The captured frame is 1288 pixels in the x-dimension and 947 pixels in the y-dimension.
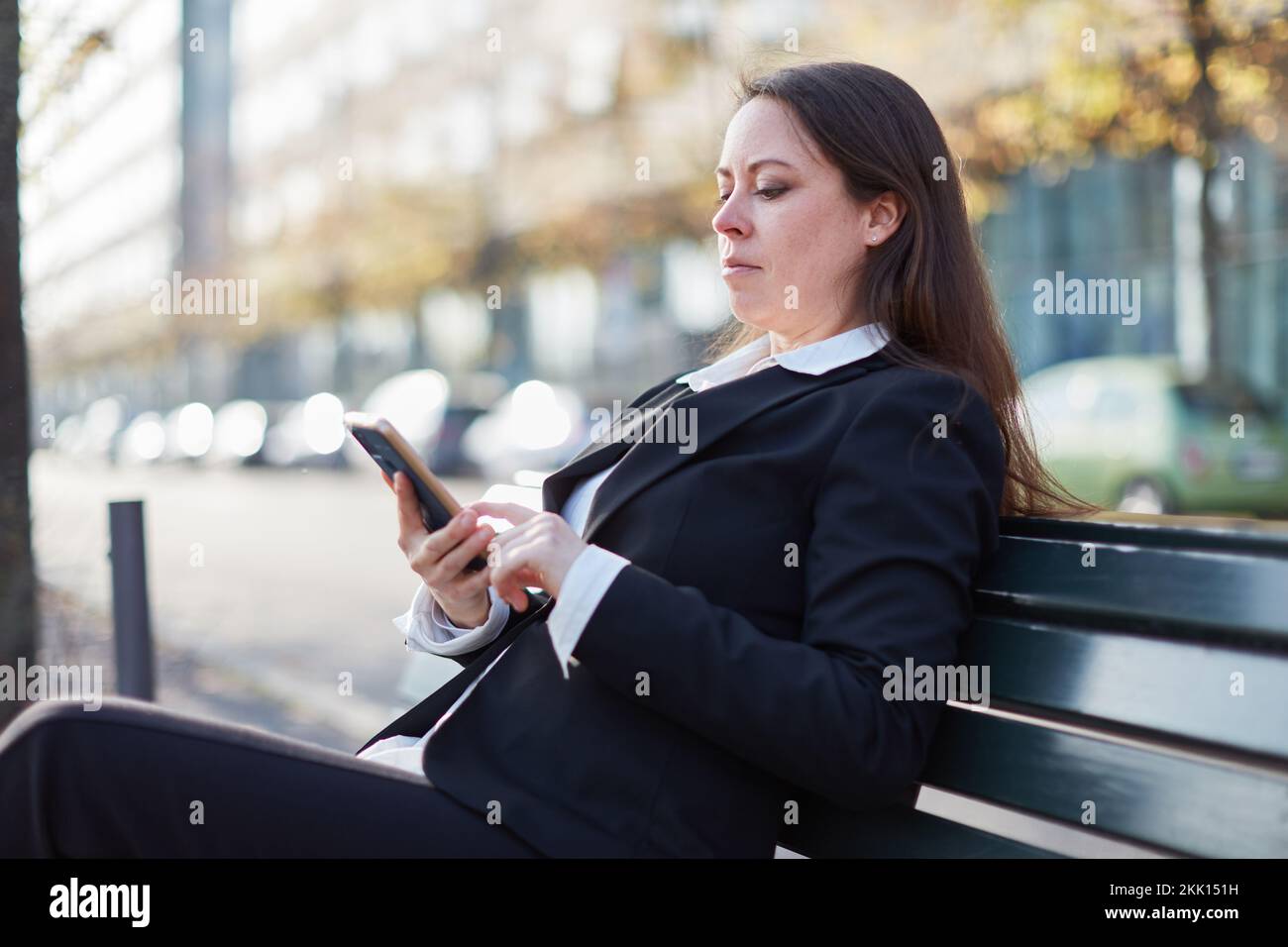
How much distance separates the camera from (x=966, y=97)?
15.5 m

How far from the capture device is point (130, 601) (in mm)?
4281

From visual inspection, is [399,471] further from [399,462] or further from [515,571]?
[515,571]

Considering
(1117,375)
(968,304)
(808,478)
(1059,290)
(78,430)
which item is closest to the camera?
(808,478)

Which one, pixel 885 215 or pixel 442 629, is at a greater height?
pixel 885 215

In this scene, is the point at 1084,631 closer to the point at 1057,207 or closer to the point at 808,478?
the point at 808,478

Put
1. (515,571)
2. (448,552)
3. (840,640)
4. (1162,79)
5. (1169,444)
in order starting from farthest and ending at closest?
(1169,444) → (1162,79) → (448,552) → (515,571) → (840,640)

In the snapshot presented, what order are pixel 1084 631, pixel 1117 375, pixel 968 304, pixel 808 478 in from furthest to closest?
1. pixel 1117 375
2. pixel 968 304
3. pixel 808 478
4. pixel 1084 631

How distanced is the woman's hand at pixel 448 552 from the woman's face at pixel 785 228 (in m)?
0.60

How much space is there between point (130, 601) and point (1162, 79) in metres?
10.3

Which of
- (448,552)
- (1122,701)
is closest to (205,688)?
(448,552)

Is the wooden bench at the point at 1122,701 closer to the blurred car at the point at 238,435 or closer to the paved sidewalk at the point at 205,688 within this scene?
the paved sidewalk at the point at 205,688

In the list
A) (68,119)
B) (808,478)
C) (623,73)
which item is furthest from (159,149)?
(808,478)

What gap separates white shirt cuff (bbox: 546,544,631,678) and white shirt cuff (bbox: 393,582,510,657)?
498mm
